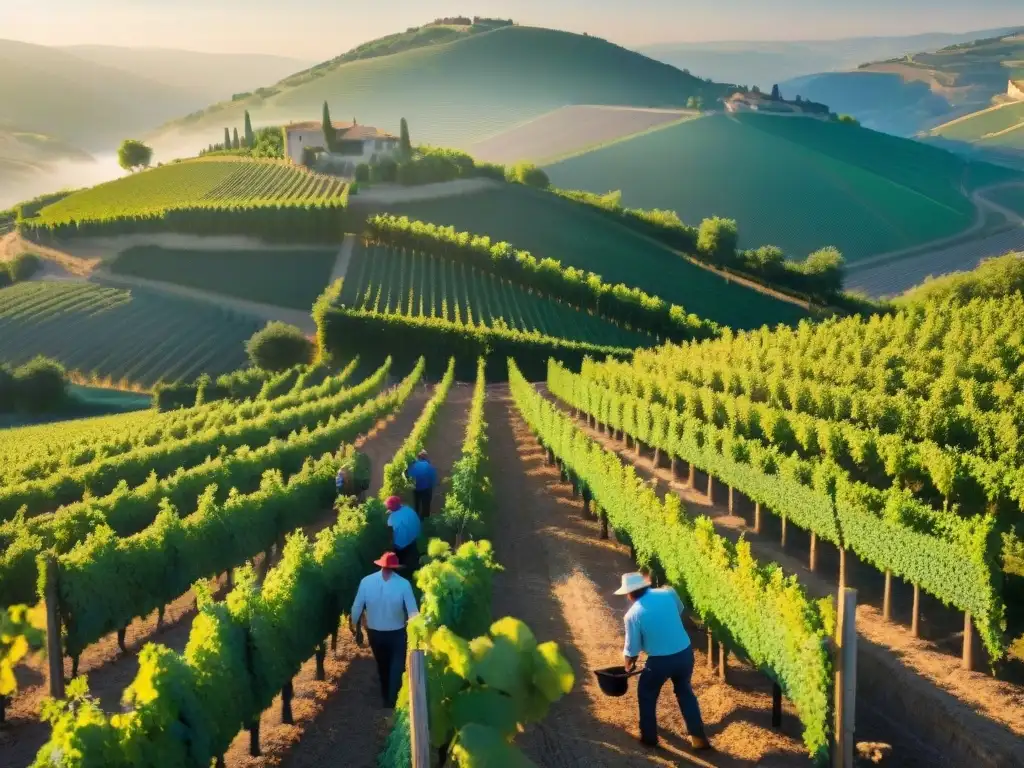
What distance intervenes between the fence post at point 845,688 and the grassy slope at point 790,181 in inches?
4465

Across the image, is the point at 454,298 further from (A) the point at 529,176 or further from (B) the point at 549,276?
(A) the point at 529,176

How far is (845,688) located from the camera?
9344 mm

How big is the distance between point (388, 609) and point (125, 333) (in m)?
64.9

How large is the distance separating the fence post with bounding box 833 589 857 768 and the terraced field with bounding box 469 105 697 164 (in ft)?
480

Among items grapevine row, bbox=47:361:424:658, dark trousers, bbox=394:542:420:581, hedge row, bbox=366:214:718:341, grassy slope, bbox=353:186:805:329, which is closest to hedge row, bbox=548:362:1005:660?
dark trousers, bbox=394:542:420:581

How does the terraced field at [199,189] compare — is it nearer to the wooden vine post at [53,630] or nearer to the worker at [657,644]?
the wooden vine post at [53,630]

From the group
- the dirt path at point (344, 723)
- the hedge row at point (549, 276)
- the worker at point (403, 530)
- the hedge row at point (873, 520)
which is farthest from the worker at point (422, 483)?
the hedge row at point (549, 276)

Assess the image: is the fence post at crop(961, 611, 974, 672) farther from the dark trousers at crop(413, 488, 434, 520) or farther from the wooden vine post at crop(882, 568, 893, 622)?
the dark trousers at crop(413, 488, 434, 520)

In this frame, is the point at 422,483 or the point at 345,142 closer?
the point at 422,483

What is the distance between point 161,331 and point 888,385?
5431 cm

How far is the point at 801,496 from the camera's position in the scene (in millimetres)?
18234

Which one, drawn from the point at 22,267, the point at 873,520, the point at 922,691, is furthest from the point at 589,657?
the point at 22,267

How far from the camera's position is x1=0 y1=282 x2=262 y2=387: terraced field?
2574 inches

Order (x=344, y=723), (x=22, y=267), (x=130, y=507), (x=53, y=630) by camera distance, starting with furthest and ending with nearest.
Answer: (x=22, y=267), (x=130, y=507), (x=53, y=630), (x=344, y=723)
